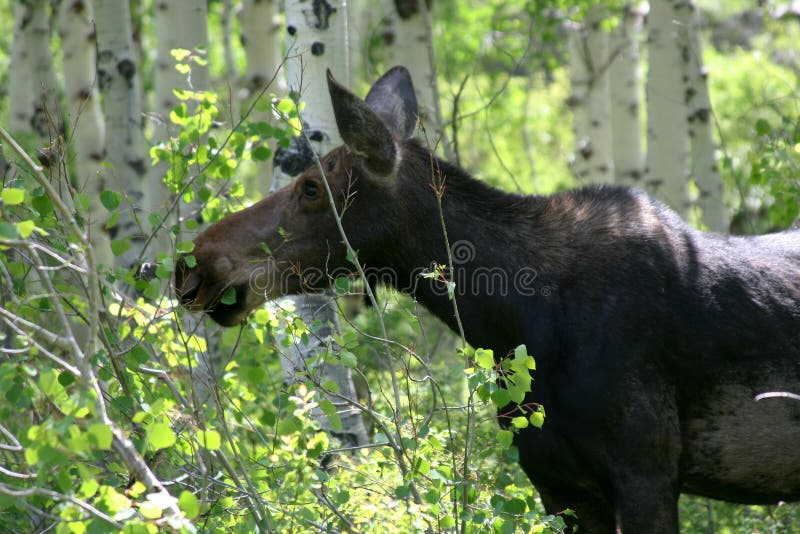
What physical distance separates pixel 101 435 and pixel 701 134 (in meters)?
6.64

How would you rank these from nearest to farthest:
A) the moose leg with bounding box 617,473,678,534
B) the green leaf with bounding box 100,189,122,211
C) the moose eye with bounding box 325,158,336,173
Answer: the green leaf with bounding box 100,189,122,211
the moose leg with bounding box 617,473,678,534
the moose eye with bounding box 325,158,336,173

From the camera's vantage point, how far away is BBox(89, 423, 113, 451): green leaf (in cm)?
274

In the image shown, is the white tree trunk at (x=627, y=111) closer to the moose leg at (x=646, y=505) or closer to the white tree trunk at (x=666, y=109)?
the white tree trunk at (x=666, y=109)

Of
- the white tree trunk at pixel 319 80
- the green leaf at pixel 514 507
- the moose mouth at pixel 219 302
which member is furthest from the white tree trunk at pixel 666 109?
the green leaf at pixel 514 507

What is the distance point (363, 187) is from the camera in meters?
4.79

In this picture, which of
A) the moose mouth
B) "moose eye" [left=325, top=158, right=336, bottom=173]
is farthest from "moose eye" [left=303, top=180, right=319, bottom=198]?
the moose mouth

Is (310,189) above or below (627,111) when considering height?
below

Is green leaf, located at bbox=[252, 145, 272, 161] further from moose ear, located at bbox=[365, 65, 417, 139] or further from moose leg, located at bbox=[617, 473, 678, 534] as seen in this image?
moose leg, located at bbox=[617, 473, 678, 534]

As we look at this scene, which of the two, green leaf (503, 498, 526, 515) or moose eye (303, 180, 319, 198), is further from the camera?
moose eye (303, 180, 319, 198)

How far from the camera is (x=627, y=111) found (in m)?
11.6

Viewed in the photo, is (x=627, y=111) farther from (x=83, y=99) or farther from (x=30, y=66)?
(x=30, y=66)

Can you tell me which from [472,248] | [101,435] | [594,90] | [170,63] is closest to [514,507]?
[472,248]

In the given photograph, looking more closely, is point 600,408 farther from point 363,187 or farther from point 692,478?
point 363,187

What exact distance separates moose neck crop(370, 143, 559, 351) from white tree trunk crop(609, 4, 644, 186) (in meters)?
6.61
